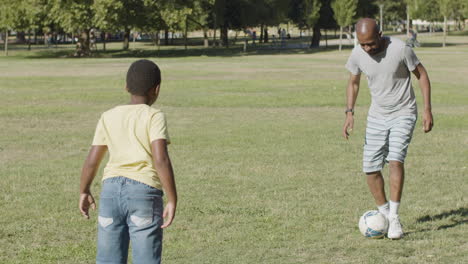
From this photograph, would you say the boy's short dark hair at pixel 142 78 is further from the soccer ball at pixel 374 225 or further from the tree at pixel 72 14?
the tree at pixel 72 14

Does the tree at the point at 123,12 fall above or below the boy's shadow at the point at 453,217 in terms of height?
above

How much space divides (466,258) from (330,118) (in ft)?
40.6

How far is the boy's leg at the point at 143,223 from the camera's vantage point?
469cm

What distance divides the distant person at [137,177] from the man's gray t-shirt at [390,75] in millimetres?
3455

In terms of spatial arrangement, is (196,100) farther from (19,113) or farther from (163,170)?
(163,170)

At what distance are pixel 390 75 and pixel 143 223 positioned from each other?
151 inches

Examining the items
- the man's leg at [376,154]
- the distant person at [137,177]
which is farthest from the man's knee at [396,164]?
the distant person at [137,177]

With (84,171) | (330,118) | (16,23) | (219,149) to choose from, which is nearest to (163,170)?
(84,171)

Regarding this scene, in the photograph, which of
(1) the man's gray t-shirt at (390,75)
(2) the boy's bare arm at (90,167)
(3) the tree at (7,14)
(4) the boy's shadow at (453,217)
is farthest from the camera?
(3) the tree at (7,14)

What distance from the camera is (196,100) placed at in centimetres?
2416

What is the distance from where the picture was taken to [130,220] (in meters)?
4.72

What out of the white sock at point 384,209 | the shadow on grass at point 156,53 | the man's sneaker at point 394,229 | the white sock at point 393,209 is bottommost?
the shadow on grass at point 156,53

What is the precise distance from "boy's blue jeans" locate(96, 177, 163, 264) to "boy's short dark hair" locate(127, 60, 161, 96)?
0.53 m

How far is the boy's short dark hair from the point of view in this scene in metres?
4.80
